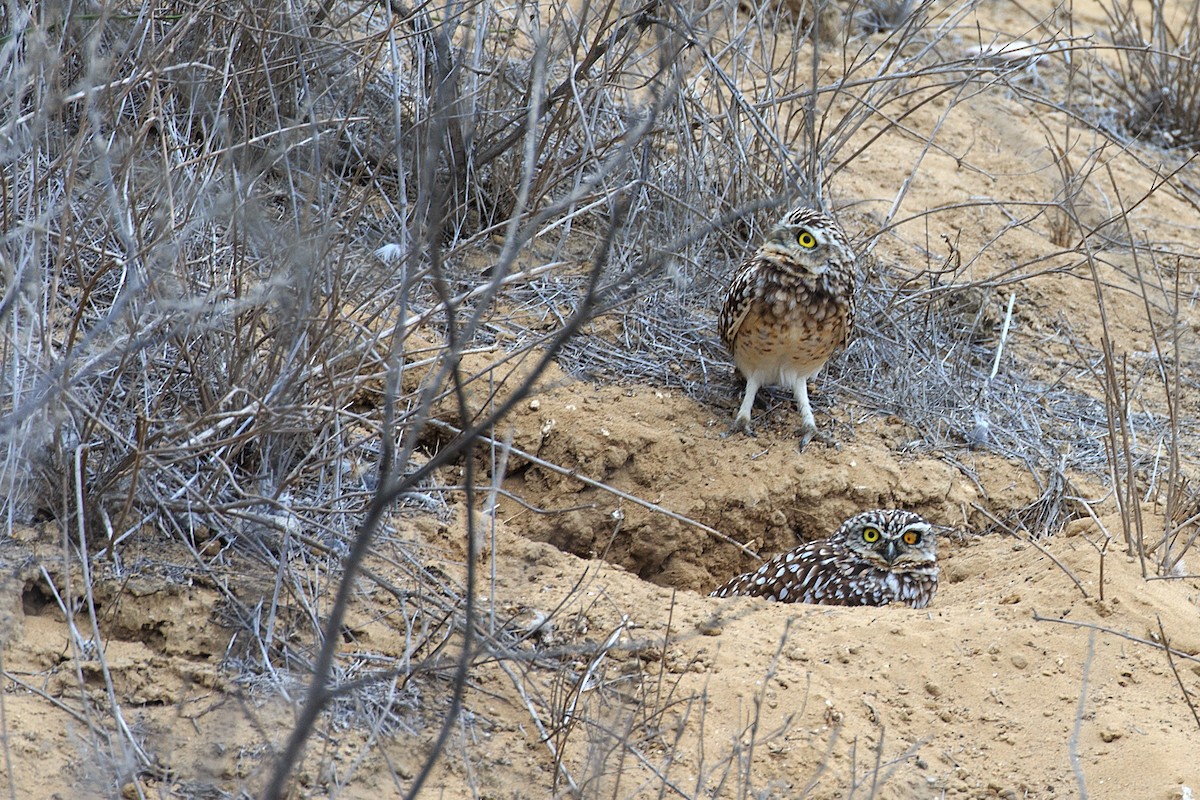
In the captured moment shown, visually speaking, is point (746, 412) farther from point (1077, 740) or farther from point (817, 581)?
point (1077, 740)

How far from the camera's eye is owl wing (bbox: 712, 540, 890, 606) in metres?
5.33

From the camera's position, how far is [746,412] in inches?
237

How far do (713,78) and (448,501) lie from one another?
2472mm

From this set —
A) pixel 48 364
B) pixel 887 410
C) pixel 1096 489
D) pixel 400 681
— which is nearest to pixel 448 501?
pixel 400 681

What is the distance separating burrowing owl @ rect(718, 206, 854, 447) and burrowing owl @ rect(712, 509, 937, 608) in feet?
2.70

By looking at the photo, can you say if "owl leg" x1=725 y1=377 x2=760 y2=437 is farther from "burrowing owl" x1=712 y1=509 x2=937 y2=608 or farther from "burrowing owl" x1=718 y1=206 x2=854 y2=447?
"burrowing owl" x1=712 y1=509 x2=937 y2=608

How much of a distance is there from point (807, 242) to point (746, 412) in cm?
79

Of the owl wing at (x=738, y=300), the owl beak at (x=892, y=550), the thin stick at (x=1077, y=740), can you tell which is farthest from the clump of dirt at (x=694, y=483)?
the thin stick at (x=1077, y=740)

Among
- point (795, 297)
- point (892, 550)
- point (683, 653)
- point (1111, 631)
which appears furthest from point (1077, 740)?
point (795, 297)

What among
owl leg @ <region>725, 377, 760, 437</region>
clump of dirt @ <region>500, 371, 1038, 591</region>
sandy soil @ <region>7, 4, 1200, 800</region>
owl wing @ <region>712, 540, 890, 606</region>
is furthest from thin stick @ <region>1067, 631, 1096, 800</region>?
owl leg @ <region>725, 377, 760, 437</region>

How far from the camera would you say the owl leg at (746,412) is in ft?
19.8

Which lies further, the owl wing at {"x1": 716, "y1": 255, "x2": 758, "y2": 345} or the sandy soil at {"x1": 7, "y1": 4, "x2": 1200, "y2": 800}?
the owl wing at {"x1": 716, "y1": 255, "x2": 758, "y2": 345}

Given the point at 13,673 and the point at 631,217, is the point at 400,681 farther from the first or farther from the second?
the point at 631,217

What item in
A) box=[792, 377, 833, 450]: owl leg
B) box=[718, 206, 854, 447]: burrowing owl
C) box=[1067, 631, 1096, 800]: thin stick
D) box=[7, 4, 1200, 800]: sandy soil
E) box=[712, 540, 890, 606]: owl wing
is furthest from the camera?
box=[792, 377, 833, 450]: owl leg
